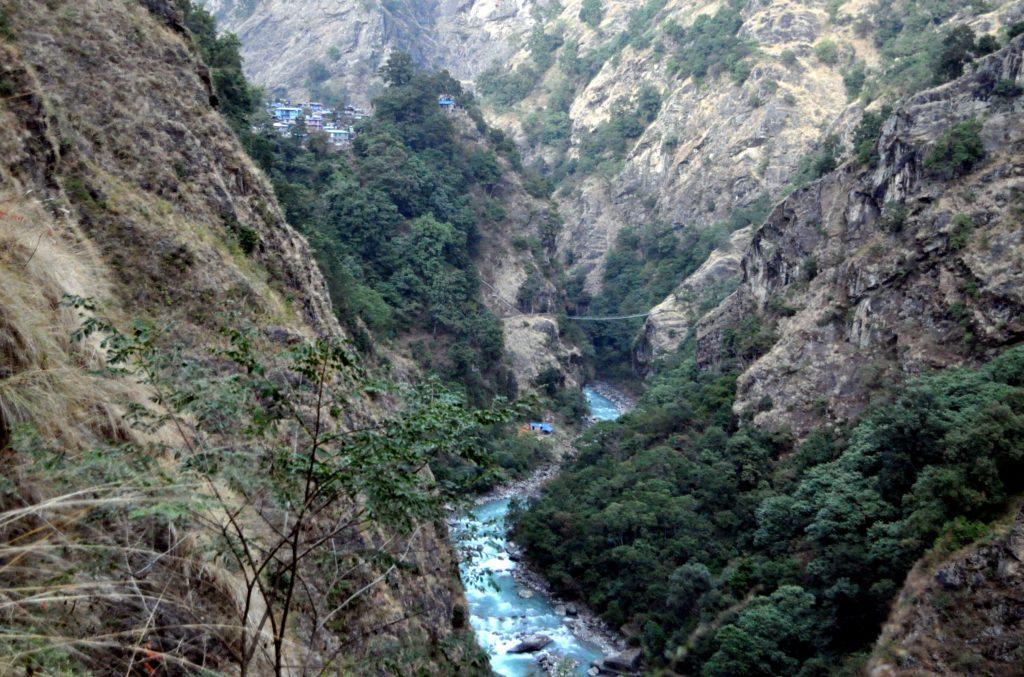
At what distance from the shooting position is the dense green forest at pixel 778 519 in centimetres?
1509

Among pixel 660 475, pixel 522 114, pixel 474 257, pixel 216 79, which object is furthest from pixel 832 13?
pixel 216 79

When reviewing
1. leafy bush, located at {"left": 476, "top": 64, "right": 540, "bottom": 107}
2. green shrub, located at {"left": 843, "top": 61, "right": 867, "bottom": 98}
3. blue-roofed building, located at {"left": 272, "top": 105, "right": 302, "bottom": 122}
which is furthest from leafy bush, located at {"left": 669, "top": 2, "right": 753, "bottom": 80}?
blue-roofed building, located at {"left": 272, "top": 105, "right": 302, "bottom": 122}

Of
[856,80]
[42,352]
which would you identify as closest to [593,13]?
[856,80]

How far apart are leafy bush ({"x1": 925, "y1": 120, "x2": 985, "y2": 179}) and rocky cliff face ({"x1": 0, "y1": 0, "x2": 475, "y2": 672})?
17727mm

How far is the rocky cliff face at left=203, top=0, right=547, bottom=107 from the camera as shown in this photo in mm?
73812

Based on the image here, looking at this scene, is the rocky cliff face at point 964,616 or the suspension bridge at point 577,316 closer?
the rocky cliff face at point 964,616

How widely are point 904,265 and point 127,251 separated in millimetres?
20489

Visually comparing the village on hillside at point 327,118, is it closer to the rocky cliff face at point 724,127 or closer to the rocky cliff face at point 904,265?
the rocky cliff face at point 724,127

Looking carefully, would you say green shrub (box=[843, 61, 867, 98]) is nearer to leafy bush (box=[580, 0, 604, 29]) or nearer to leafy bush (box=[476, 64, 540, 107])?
leafy bush (box=[580, 0, 604, 29])

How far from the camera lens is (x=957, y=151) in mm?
22047

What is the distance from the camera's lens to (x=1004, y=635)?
1236 cm

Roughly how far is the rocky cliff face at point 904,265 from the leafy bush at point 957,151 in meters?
0.09

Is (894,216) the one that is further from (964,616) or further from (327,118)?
(327,118)

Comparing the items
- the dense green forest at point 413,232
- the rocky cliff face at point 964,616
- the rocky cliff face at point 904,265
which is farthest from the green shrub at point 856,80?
the rocky cliff face at point 964,616
